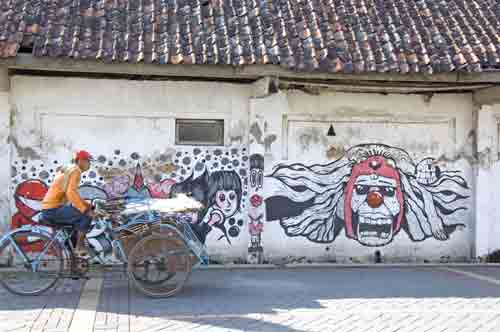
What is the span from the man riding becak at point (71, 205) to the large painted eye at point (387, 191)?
5.60m

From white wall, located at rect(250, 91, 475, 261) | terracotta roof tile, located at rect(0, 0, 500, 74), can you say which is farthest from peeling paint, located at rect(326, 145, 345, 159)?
terracotta roof tile, located at rect(0, 0, 500, 74)

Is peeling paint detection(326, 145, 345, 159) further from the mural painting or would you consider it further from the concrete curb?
the concrete curb

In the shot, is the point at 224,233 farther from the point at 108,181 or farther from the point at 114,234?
the point at 114,234

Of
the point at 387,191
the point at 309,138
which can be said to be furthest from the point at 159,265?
the point at 387,191

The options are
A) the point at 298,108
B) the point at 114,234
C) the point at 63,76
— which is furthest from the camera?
the point at 298,108

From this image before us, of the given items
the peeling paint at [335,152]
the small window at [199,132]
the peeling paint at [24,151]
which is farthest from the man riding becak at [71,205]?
the peeling paint at [335,152]

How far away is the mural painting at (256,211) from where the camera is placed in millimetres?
10961

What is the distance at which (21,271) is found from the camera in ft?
27.6

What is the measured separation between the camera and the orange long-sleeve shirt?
26.5 feet

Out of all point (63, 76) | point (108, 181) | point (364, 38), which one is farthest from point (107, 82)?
point (364, 38)

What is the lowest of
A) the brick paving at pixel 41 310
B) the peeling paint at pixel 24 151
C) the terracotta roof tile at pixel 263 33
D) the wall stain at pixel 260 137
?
the brick paving at pixel 41 310

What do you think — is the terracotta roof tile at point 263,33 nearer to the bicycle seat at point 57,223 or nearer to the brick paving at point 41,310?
the bicycle seat at point 57,223

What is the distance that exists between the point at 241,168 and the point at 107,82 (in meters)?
2.74

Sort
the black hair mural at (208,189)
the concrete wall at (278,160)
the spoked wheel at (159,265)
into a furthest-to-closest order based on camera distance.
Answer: the black hair mural at (208,189), the concrete wall at (278,160), the spoked wheel at (159,265)
